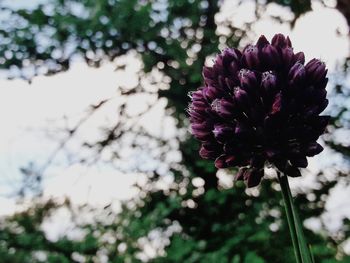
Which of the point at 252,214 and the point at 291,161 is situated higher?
the point at 291,161

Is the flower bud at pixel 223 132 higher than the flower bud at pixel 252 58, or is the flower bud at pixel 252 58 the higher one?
the flower bud at pixel 252 58

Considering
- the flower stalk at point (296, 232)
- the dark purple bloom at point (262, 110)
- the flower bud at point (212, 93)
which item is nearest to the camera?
the flower stalk at point (296, 232)

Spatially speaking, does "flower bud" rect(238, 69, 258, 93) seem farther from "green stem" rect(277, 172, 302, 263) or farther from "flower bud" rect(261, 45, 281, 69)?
"green stem" rect(277, 172, 302, 263)

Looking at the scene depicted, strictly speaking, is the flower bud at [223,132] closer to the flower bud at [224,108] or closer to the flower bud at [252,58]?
the flower bud at [224,108]

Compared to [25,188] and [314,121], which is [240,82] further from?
[25,188]

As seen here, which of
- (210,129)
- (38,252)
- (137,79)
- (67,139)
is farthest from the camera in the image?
(137,79)

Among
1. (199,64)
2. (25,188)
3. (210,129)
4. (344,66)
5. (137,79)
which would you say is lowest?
(25,188)

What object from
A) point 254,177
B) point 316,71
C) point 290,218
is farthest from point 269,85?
point 290,218

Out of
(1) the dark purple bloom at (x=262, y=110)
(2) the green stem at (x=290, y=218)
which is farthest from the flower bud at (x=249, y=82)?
(2) the green stem at (x=290, y=218)

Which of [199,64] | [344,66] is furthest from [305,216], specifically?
[199,64]
